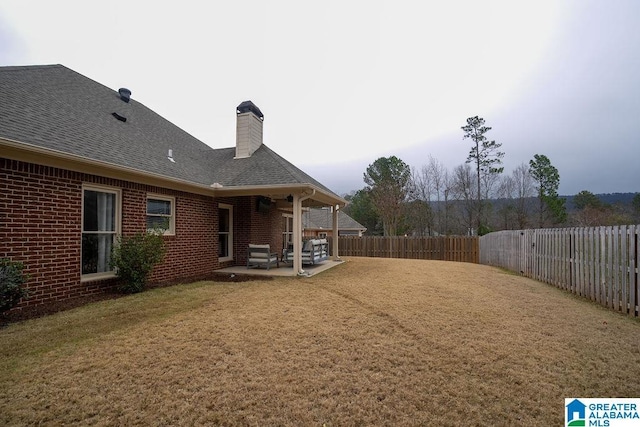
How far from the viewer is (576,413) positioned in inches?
97.9

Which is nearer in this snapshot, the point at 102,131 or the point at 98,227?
the point at 98,227

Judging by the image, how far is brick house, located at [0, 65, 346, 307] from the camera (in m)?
5.34

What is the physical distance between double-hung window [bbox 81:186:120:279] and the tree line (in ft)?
97.9

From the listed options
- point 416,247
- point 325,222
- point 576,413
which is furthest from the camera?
point 325,222

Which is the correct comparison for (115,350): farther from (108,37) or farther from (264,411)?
(108,37)

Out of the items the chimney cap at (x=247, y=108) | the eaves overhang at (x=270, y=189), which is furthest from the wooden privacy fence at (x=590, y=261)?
the chimney cap at (x=247, y=108)

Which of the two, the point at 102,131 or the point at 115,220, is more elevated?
the point at 102,131

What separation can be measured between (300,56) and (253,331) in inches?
484

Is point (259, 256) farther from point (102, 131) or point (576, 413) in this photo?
point (576, 413)

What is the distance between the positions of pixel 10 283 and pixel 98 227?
7.59ft

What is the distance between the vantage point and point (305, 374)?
3.04 meters

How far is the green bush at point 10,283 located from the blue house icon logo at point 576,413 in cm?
702

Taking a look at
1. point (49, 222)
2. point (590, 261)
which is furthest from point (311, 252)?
point (590, 261)

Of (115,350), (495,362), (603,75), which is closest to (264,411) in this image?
(115,350)
